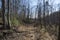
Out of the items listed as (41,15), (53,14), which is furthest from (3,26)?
(53,14)

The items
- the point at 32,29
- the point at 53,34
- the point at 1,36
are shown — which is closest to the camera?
the point at 1,36

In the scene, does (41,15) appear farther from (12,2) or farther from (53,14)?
(12,2)

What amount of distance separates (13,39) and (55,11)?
101cm

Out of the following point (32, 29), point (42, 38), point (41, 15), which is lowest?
point (42, 38)

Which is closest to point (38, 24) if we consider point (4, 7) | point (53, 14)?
point (53, 14)

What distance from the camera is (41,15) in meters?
2.35

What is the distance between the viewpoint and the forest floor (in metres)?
2.14

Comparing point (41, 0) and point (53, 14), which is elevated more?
point (41, 0)

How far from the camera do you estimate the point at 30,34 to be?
2.29m

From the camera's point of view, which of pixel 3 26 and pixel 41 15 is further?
pixel 41 15

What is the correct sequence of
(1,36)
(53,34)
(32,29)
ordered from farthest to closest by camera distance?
(53,34) → (32,29) → (1,36)

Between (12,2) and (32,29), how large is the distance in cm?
63

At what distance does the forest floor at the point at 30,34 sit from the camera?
2.14m

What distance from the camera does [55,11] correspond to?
8.02 ft
